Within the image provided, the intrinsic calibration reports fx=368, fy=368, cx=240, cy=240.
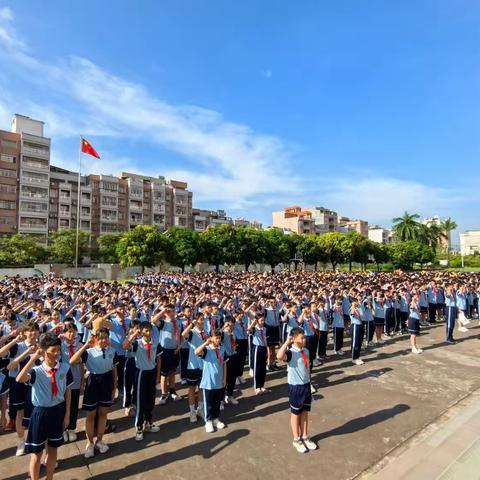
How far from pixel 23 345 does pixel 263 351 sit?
4.19 metres

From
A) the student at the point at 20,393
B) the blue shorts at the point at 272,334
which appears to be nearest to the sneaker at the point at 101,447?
the student at the point at 20,393

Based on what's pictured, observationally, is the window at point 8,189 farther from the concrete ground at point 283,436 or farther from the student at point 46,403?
the student at point 46,403

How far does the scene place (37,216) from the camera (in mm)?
59312

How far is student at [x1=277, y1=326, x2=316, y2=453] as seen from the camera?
5133 mm

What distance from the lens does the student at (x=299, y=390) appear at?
16.8 feet

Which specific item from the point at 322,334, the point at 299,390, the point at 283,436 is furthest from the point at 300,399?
the point at 322,334

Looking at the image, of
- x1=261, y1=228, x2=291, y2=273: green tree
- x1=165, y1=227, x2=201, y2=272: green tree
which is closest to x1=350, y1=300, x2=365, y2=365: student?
x1=165, y1=227, x2=201, y2=272: green tree

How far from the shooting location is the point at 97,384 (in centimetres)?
506

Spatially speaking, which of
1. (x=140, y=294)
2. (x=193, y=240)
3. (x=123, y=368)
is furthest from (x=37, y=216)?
(x=123, y=368)

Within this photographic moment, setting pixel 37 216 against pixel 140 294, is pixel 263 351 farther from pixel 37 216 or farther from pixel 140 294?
pixel 37 216

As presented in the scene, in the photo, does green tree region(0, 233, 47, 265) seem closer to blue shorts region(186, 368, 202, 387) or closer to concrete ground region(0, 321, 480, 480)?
concrete ground region(0, 321, 480, 480)

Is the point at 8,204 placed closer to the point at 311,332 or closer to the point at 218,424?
the point at 311,332

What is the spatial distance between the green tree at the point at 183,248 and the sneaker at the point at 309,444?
36.6 m

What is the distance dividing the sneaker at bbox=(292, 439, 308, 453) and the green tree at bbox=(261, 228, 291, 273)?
43603 millimetres
